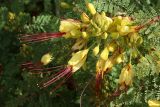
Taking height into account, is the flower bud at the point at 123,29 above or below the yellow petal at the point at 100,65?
above

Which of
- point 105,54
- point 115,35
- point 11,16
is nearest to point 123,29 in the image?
point 115,35

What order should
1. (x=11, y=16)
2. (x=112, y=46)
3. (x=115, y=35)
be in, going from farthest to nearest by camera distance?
1. (x=11, y=16)
2. (x=112, y=46)
3. (x=115, y=35)

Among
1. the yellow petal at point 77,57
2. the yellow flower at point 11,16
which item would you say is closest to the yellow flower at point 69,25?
the yellow petal at point 77,57

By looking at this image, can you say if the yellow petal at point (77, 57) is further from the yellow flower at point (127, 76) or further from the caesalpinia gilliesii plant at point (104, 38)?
the yellow flower at point (127, 76)

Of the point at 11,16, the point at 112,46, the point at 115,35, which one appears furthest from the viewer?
the point at 11,16

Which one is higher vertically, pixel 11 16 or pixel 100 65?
pixel 11 16

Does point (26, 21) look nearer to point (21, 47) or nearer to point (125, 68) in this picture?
point (21, 47)

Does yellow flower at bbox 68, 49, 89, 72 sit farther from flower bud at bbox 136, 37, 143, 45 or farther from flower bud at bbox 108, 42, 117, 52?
flower bud at bbox 136, 37, 143, 45

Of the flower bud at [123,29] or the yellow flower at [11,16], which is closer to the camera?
the flower bud at [123,29]

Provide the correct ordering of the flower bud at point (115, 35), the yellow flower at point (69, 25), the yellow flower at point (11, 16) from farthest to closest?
the yellow flower at point (11, 16)
the yellow flower at point (69, 25)
the flower bud at point (115, 35)

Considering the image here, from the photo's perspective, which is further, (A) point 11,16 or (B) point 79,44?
(A) point 11,16

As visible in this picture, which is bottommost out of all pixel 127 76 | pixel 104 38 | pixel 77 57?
pixel 127 76

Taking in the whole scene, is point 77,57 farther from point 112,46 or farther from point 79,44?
point 112,46
